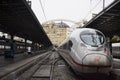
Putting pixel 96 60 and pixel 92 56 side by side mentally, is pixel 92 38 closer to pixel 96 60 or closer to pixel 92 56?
pixel 92 56

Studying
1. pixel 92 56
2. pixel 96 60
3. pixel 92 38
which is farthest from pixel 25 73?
pixel 96 60

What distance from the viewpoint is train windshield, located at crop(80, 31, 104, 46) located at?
1384 cm

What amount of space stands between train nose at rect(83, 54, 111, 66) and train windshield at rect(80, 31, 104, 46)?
3.66 ft

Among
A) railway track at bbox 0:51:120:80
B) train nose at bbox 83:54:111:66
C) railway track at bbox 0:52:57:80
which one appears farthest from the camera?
railway track at bbox 0:52:57:80

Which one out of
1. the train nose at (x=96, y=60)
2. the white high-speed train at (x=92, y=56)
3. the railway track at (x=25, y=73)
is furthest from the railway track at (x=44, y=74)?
the train nose at (x=96, y=60)

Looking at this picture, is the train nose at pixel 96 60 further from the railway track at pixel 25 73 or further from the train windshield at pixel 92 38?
the railway track at pixel 25 73

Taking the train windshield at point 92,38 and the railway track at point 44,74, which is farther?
the railway track at point 44,74

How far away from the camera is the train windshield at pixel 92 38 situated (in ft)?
A: 45.4

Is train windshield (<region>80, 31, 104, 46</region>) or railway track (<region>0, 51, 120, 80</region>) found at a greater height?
train windshield (<region>80, 31, 104, 46</region>)

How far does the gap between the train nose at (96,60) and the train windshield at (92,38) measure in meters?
1.12

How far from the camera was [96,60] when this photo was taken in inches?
493

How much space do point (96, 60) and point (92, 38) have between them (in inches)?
77.3

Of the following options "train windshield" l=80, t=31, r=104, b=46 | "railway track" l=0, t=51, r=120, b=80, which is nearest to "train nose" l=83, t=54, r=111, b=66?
"train windshield" l=80, t=31, r=104, b=46

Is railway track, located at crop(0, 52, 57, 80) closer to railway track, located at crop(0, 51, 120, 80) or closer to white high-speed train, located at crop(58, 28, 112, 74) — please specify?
railway track, located at crop(0, 51, 120, 80)
